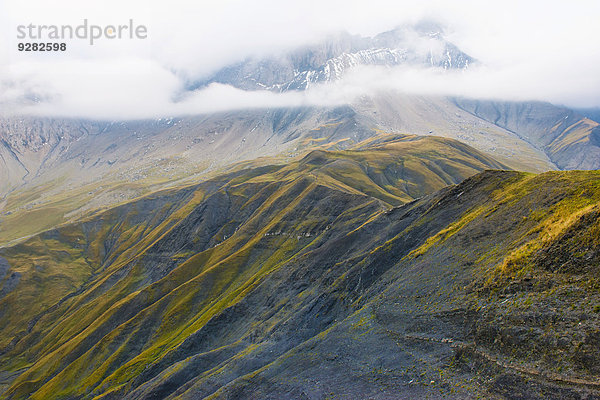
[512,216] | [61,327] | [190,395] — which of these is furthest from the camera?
[61,327]

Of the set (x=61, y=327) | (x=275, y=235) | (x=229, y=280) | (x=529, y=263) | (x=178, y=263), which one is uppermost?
(x=529, y=263)

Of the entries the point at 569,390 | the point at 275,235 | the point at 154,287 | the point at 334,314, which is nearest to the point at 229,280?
the point at 275,235

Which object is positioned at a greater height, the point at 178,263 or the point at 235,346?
the point at 235,346

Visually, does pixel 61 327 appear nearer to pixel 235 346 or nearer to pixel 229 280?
pixel 229 280

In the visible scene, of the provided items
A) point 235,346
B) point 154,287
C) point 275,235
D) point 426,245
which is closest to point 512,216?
point 426,245

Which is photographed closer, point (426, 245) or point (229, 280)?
point (426, 245)

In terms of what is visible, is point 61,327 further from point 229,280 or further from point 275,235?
point 275,235

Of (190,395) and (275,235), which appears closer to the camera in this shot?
(190,395)

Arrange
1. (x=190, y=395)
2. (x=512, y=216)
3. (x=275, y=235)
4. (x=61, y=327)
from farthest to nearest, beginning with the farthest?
(x=61, y=327)
(x=275, y=235)
(x=190, y=395)
(x=512, y=216)

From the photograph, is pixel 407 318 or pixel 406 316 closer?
pixel 407 318
